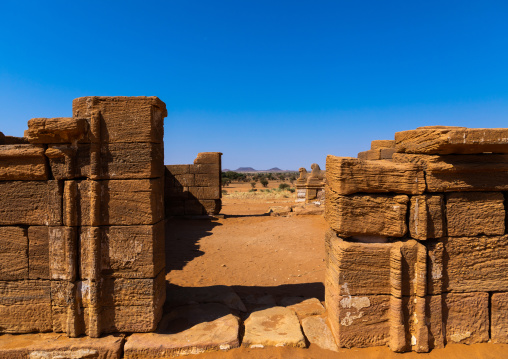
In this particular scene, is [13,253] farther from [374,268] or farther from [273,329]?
[374,268]

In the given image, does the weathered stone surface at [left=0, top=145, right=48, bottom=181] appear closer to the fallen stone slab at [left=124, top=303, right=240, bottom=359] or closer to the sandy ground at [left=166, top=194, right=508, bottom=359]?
the fallen stone slab at [left=124, top=303, right=240, bottom=359]

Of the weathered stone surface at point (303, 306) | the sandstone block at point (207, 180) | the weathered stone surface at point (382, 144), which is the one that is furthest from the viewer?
the sandstone block at point (207, 180)

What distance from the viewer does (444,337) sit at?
13.2 ft

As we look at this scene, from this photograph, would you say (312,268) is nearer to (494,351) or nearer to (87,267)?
→ (494,351)

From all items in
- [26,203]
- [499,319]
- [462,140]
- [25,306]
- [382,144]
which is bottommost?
[499,319]

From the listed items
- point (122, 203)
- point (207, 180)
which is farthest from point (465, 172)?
point (207, 180)

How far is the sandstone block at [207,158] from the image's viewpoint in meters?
13.9

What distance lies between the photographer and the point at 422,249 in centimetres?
390

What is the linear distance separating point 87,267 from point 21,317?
1.18 m

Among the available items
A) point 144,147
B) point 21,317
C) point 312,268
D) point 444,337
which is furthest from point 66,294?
point 312,268

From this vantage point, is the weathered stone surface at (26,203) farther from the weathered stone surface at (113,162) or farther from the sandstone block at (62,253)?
the weathered stone surface at (113,162)

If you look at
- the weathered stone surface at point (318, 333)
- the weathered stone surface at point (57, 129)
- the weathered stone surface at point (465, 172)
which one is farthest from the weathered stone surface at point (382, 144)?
the weathered stone surface at point (57, 129)

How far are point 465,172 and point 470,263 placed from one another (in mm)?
1199

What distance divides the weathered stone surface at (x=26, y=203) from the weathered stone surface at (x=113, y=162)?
346 mm
